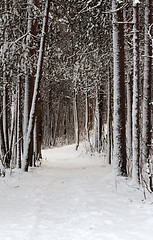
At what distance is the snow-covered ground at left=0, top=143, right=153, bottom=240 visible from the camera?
463 centimetres

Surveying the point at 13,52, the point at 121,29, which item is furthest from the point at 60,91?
the point at 121,29

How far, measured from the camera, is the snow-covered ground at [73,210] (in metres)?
4.63

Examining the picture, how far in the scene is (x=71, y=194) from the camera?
752 cm

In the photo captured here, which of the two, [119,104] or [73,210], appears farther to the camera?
[119,104]

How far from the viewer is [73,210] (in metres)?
6.05

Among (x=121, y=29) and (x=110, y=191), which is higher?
(x=121, y=29)

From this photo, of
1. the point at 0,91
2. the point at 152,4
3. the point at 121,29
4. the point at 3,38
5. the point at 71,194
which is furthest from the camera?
the point at 0,91

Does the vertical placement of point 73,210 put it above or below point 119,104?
below

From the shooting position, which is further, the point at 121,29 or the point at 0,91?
the point at 0,91

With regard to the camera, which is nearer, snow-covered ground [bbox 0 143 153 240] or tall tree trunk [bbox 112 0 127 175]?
snow-covered ground [bbox 0 143 153 240]

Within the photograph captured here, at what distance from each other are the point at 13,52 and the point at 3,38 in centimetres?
73

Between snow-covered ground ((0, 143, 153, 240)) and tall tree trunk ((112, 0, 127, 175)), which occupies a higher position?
tall tree trunk ((112, 0, 127, 175))

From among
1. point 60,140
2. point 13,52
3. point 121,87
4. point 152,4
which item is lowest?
point 60,140

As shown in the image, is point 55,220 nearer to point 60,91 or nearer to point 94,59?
point 94,59
